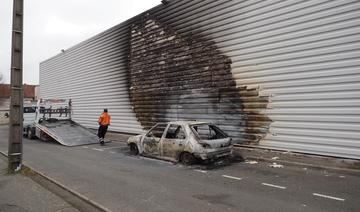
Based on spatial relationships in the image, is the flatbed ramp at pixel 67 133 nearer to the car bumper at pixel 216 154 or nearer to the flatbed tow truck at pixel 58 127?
the flatbed tow truck at pixel 58 127

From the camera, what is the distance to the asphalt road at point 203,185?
283 inches

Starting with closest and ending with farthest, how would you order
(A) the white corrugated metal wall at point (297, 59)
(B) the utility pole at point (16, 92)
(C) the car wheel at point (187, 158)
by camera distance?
1. (A) the white corrugated metal wall at point (297, 59)
2. (C) the car wheel at point (187, 158)
3. (B) the utility pole at point (16, 92)

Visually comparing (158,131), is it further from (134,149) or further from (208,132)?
(208,132)

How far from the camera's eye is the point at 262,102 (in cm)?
1252

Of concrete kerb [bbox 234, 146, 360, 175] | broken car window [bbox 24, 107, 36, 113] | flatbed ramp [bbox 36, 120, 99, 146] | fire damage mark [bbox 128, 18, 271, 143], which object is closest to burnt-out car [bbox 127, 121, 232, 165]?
concrete kerb [bbox 234, 146, 360, 175]

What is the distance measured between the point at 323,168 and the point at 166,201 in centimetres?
480

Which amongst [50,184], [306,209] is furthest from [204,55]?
[306,209]

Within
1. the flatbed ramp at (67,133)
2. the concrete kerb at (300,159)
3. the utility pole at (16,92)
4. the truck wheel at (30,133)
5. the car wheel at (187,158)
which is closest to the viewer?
the concrete kerb at (300,159)

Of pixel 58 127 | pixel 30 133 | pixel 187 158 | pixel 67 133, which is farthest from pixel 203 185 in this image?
pixel 30 133

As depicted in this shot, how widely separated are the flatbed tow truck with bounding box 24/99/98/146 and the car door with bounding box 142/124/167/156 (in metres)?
6.23

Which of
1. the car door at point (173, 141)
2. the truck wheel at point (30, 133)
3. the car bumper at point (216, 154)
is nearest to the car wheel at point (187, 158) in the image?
the car door at point (173, 141)

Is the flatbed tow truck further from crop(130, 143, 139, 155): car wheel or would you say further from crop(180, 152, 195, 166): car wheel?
crop(180, 152, 195, 166): car wheel

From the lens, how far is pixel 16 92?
38.4ft

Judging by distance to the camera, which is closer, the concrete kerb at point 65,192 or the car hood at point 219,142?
the concrete kerb at point 65,192
